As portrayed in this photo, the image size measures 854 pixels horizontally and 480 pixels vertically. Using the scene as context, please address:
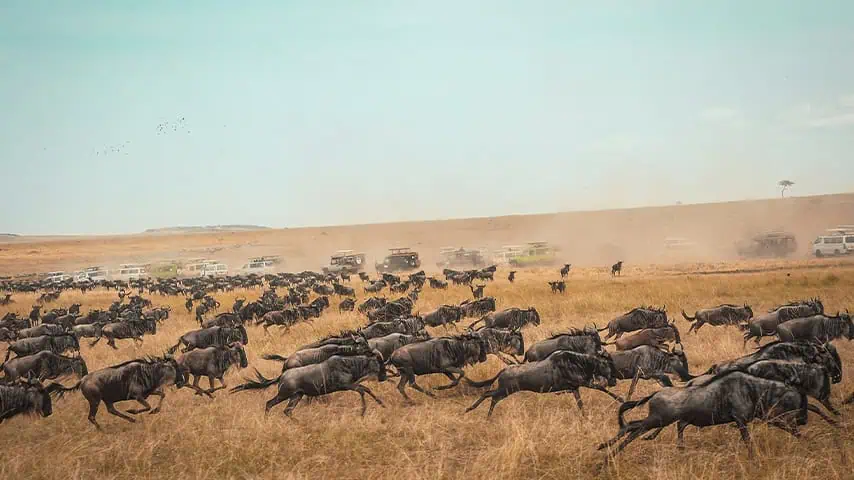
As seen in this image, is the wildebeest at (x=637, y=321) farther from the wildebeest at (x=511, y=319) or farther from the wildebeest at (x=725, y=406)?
the wildebeest at (x=725, y=406)

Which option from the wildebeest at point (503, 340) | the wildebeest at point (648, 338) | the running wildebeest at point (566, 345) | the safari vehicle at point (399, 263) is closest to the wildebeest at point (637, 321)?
the wildebeest at point (648, 338)

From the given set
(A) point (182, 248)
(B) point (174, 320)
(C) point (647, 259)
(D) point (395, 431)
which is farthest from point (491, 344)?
(A) point (182, 248)

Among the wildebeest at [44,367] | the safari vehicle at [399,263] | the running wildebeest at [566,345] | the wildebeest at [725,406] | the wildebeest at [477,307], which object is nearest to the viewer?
the wildebeest at [725,406]

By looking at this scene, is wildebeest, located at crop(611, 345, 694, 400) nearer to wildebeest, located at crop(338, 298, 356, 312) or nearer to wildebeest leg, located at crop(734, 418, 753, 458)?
wildebeest leg, located at crop(734, 418, 753, 458)

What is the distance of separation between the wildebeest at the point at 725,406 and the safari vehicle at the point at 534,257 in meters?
46.3

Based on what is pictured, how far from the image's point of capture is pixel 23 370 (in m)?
10.4

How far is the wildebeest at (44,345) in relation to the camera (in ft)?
42.1

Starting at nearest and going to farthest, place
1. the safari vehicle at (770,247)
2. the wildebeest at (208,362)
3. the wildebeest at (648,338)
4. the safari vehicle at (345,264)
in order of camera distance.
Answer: the wildebeest at (208,362), the wildebeest at (648,338), the safari vehicle at (770,247), the safari vehicle at (345,264)

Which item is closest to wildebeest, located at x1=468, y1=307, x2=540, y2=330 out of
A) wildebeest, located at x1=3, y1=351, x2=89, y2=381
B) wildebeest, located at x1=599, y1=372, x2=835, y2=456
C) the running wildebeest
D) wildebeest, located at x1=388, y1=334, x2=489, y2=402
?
the running wildebeest

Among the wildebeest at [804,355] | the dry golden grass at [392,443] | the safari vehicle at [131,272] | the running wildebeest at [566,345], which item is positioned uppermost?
the wildebeest at [804,355]

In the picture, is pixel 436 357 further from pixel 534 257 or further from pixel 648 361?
pixel 534 257

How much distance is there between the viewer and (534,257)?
2082 inches

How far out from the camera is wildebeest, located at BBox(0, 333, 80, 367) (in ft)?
42.1

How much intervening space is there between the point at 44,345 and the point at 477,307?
1120 cm
